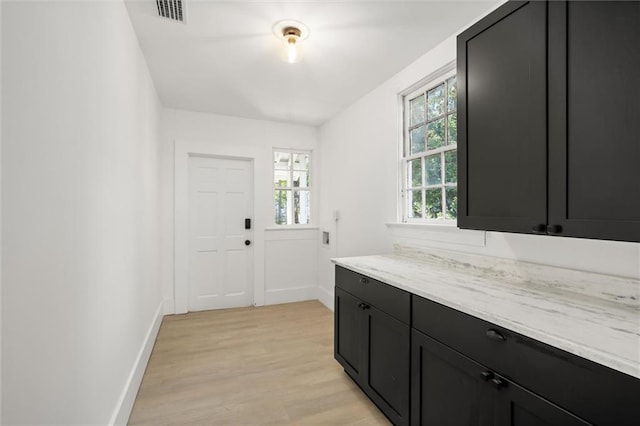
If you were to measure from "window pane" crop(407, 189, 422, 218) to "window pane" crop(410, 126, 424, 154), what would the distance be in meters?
0.38

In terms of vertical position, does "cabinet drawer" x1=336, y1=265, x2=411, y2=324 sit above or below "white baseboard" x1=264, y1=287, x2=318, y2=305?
above

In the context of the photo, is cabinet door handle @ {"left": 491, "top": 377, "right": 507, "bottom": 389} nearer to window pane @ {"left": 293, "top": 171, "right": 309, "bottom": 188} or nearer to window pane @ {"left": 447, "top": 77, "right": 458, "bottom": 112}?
window pane @ {"left": 447, "top": 77, "right": 458, "bottom": 112}

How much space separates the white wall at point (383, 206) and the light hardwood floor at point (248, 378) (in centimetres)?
113

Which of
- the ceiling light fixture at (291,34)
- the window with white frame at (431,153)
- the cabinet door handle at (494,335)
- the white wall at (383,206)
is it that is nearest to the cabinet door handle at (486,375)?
the cabinet door handle at (494,335)

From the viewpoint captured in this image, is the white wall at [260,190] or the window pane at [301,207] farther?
the window pane at [301,207]

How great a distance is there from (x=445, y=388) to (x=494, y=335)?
0.44 meters

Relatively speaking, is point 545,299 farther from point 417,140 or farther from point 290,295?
point 290,295

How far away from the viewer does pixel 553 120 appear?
126 cm

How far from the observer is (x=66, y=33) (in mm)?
1114

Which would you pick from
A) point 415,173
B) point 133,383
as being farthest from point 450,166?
point 133,383

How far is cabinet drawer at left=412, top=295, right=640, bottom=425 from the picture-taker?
0.83 meters

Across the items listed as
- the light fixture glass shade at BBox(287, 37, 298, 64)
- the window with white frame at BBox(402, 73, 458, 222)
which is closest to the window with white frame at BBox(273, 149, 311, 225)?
the window with white frame at BBox(402, 73, 458, 222)

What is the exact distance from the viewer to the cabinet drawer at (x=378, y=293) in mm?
1689

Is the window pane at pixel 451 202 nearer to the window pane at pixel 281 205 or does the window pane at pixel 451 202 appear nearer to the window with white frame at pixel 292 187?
the window with white frame at pixel 292 187
